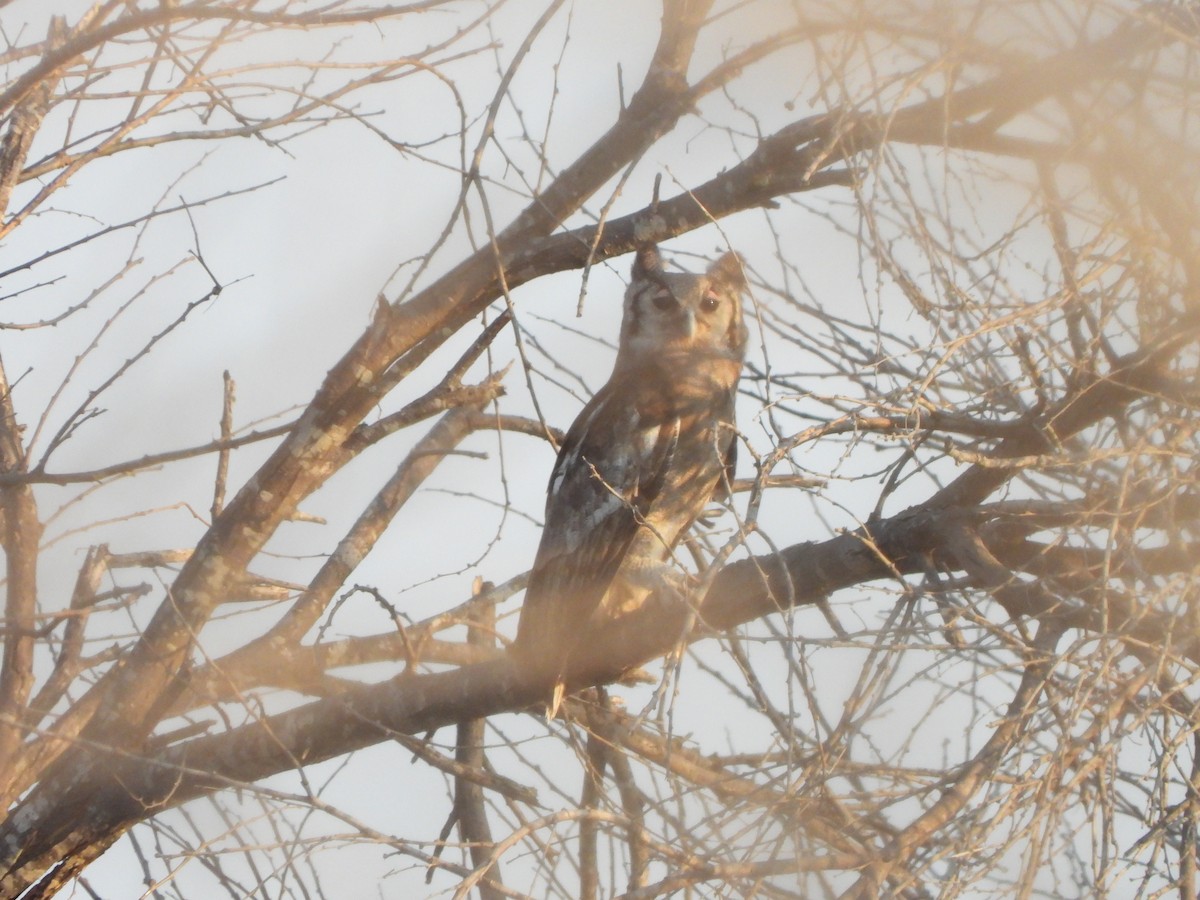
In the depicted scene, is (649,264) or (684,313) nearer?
(684,313)

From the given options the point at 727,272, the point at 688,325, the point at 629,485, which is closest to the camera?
the point at 629,485

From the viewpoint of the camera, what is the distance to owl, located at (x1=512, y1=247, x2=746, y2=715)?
4555mm

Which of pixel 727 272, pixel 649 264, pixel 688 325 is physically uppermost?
pixel 649 264

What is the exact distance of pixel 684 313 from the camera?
562 cm

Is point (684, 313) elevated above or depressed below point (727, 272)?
below

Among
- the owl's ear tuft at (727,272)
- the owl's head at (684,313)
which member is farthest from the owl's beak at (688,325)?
the owl's ear tuft at (727,272)

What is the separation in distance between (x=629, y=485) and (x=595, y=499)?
13cm

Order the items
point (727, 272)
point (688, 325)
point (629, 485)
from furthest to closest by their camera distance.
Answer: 1. point (727, 272)
2. point (688, 325)
3. point (629, 485)

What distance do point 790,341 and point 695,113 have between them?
0.83 meters

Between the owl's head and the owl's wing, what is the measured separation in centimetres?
46

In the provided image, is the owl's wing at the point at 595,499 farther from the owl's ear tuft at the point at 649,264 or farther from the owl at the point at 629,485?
the owl's ear tuft at the point at 649,264

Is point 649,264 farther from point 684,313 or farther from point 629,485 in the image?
point 629,485

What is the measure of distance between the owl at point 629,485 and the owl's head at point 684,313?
0.02 meters

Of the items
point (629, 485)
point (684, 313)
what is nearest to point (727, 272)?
point (684, 313)
